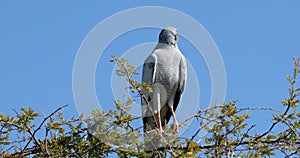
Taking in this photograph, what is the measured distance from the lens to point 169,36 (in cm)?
776

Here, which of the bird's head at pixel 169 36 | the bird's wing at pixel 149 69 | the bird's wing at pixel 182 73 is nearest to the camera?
the bird's wing at pixel 149 69

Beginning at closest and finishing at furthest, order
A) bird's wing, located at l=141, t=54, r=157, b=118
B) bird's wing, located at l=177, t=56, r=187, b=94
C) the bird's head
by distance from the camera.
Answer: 1. bird's wing, located at l=141, t=54, r=157, b=118
2. bird's wing, located at l=177, t=56, r=187, b=94
3. the bird's head

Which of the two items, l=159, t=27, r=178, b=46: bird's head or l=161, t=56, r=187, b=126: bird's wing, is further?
l=159, t=27, r=178, b=46: bird's head

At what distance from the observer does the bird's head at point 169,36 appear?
305 inches

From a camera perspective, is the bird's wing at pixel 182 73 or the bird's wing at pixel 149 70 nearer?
the bird's wing at pixel 149 70

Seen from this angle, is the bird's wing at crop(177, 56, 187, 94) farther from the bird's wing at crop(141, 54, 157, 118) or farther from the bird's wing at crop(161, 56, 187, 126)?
the bird's wing at crop(141, 54, 157, 118)

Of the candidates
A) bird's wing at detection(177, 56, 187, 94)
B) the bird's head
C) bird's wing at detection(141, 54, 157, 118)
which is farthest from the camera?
Result: the bird's head

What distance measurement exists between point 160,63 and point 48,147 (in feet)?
7.84

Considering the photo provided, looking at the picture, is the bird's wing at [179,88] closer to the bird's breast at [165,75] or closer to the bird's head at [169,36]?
the bird's breast at [165,75]

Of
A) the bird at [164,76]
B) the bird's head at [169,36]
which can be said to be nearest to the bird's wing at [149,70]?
the bird at [164,76]

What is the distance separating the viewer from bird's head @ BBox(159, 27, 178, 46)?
7.75m

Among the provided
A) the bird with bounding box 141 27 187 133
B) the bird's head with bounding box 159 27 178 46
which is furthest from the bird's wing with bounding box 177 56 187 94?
the bird's head with bounding box 159 27 178 46

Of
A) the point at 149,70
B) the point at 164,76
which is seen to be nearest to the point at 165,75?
the point at 164,76

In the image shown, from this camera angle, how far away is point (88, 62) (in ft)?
19.9
